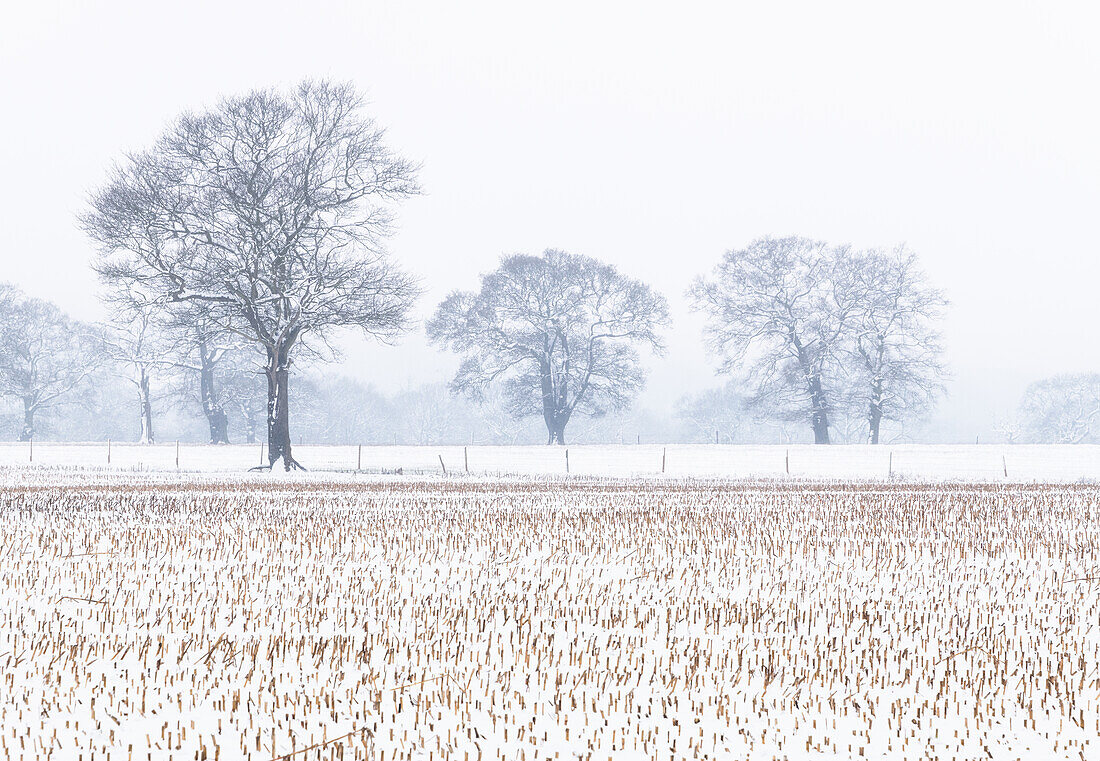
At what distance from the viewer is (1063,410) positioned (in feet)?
281

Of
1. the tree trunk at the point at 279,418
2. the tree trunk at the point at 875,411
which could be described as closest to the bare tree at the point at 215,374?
the tree trunk at the point at 279,418

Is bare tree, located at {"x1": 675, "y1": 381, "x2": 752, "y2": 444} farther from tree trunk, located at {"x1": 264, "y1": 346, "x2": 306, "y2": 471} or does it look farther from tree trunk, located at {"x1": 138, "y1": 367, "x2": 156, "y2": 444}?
tree trunk, located at {"x1": 264, "y1": 346, "x2": 306, "y2": 471}

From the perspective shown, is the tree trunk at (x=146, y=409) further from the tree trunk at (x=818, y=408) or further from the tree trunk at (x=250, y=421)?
the tree trunk at (x=818, y=408)

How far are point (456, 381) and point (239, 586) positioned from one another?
Answer: 44.9 metres

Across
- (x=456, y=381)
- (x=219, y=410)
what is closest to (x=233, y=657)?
(x=456, y=381)

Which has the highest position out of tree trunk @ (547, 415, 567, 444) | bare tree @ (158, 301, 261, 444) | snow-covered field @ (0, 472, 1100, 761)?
bare tree @ (158, 301, 261, 444)

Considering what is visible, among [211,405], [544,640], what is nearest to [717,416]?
[211,405]

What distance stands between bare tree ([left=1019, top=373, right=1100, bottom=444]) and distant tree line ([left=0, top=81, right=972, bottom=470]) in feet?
50.3

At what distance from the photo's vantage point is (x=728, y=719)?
16.9 feet

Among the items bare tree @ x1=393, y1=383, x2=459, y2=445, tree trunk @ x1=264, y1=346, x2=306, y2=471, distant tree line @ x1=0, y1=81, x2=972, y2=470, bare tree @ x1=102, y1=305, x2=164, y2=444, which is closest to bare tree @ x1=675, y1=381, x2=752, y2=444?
distant tree line @ x1=0, y1=81, x2=972, y2=470

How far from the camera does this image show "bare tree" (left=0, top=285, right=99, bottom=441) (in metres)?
63.0

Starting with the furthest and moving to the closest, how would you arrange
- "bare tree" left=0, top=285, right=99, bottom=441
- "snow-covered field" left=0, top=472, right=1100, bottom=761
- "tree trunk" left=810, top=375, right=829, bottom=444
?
1. "bare tree" left=0, top=285, right=99, bottom=441
2. "tree trunk" left=810, top=375, right=829, bottom=444
3. "snow-covered field" left=0, top=472, right=1100, bottom=761

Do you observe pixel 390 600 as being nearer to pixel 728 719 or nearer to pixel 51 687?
pixel 51 687

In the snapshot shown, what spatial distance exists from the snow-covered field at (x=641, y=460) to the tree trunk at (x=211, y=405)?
11.3 m
